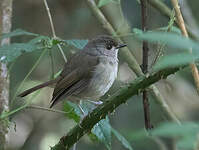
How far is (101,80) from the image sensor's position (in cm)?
409

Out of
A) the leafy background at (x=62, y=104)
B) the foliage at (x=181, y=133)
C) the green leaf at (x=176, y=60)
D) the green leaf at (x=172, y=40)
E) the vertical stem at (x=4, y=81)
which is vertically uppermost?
the green leaf at (x=172, y=40)

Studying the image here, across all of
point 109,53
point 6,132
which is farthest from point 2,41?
point 109,53

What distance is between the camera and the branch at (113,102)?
68.6 inches

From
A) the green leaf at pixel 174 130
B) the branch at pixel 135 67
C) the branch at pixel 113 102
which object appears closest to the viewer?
the green leaf at pixel 174 130

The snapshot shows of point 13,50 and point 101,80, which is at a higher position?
point 13,50

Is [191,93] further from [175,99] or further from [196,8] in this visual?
[196,8]

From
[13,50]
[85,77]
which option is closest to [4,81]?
[13,50]

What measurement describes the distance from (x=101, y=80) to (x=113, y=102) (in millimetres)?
2119

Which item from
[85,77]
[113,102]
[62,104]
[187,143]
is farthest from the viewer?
[62,104]

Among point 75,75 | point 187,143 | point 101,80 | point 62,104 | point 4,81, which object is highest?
point 187,143

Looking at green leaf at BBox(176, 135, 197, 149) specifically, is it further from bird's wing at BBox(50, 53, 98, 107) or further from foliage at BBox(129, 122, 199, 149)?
bird's wing at BBox(50, 53, 98, 107)

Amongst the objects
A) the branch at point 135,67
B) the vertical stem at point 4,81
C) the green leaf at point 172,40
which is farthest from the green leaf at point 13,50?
the green leaf at point 172,40

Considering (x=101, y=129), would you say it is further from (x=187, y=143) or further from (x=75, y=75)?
(x=187, y=143)

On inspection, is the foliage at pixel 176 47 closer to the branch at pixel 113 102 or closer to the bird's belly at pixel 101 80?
→ the branch at pixel 113 102
